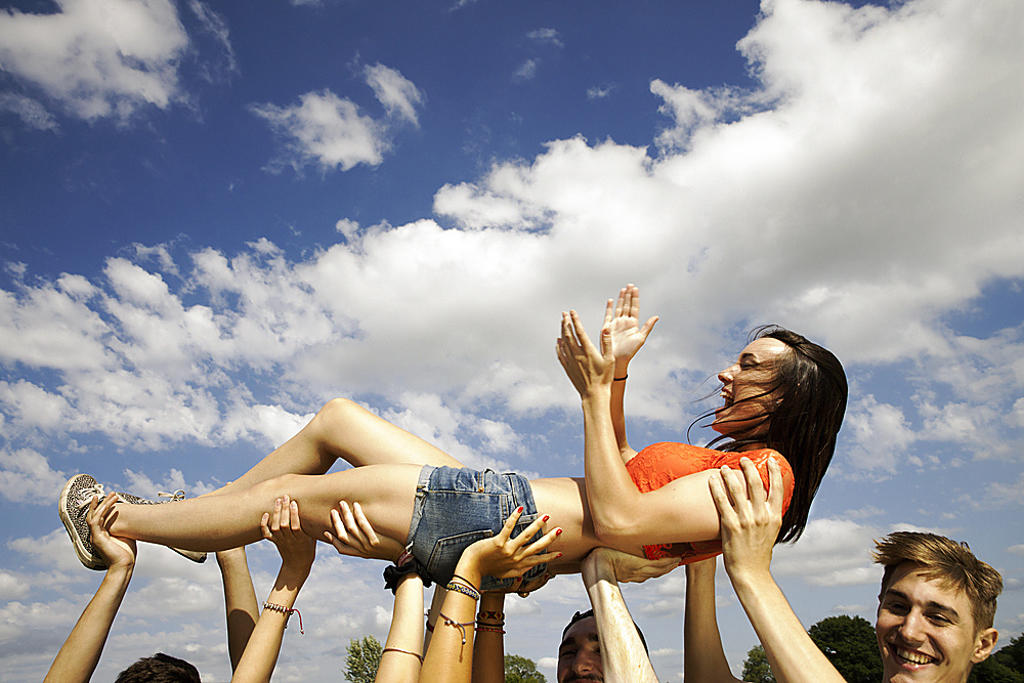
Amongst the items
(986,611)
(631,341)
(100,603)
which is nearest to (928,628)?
(986,611)

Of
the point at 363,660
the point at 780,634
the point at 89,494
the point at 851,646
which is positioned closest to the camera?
the point at 780,634

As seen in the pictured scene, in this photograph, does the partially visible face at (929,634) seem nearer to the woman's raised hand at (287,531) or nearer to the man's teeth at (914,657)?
the man's teeth at (914,657)

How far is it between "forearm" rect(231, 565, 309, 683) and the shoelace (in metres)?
1.65

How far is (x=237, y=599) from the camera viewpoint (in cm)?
660

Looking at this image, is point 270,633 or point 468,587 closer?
point 468,587

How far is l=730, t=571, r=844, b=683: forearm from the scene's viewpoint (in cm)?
354

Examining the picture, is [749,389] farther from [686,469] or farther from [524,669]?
[524,669]

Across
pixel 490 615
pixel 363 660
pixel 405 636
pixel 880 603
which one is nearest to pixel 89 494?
pixel 405 636

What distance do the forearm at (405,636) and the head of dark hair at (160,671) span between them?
2.24 m

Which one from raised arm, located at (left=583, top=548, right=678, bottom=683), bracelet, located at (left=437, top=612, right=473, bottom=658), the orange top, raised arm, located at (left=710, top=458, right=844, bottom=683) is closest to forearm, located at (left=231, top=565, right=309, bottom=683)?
bracelet, located at (left=437, top=612, right=473, bottom=658)

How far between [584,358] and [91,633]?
3905 millimetres

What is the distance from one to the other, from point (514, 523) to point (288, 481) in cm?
169

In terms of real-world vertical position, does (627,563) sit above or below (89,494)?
below

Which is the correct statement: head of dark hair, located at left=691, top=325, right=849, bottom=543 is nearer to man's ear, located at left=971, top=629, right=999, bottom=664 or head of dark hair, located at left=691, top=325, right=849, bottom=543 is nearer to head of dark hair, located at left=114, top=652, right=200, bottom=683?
man's ear, located at left=971, top=629, right=999, bottom=664
